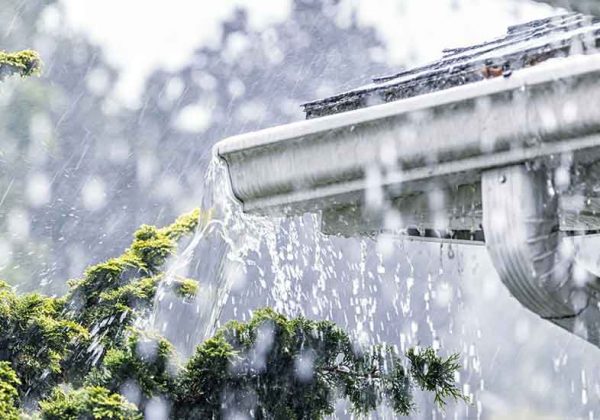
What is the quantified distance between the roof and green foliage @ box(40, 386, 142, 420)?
175 cm

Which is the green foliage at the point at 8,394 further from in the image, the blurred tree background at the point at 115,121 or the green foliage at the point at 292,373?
the blurred tree background at the point at 115,121

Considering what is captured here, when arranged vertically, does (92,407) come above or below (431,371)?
below

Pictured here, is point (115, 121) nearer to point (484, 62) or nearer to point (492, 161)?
point (484, 62)

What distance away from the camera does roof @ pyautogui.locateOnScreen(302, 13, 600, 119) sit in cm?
293

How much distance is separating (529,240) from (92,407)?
2586 millimetres

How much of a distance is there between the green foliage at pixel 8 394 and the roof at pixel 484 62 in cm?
241

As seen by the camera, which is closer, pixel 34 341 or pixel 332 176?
pixel 332 176

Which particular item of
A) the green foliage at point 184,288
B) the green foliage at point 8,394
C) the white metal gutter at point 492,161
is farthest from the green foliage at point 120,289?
the white metal gutter at point 492,161

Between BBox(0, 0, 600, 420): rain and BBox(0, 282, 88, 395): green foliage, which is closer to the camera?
BBox(0, 0, 600, 420): rain

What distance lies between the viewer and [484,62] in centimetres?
→ 301

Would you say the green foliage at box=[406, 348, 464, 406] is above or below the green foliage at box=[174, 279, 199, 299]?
below

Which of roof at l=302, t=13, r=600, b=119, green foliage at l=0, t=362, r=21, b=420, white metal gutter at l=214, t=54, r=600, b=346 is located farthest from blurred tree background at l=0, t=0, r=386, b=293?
white metal gutter at l=214, t=54, r=600, b=346

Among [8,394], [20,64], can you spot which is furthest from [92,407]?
[20,64]

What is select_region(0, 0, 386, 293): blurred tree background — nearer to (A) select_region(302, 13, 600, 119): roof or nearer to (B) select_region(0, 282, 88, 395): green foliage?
(B) select_region(0, 282, 88, 395): green foliage
